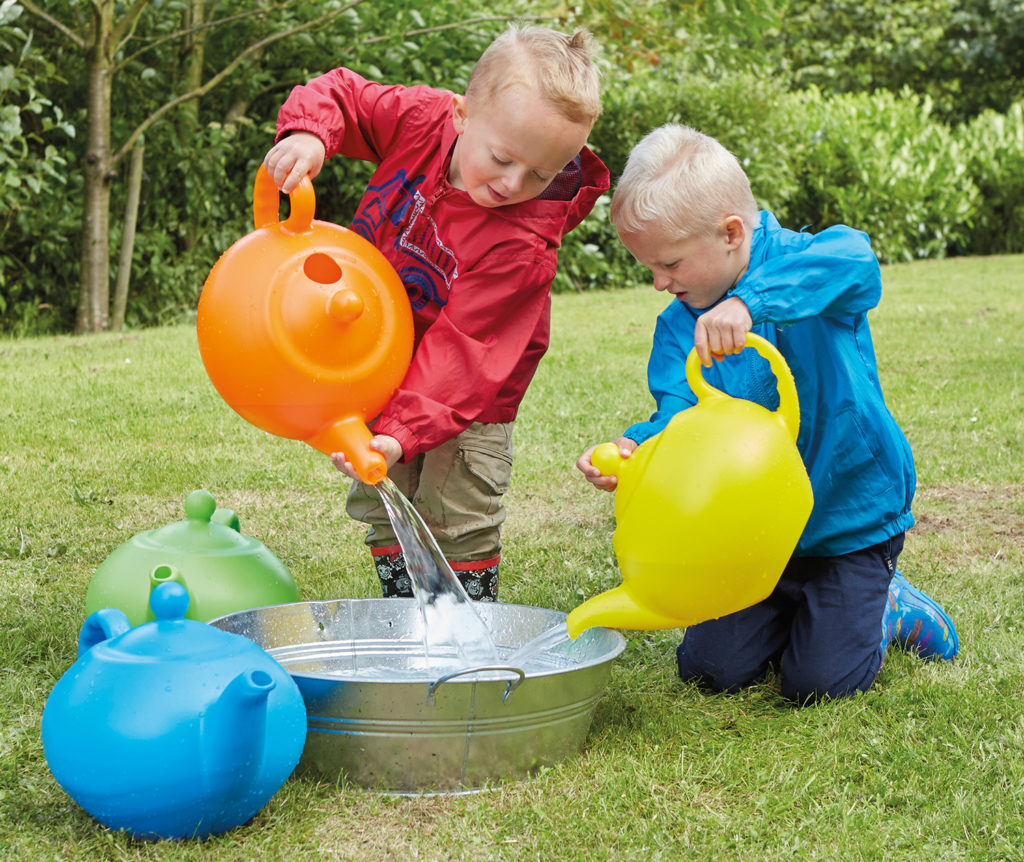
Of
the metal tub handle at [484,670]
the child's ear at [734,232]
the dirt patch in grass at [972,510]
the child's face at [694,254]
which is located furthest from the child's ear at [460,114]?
the dirt patch in grass at [972,510]

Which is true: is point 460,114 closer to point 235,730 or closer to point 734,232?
point 734,232

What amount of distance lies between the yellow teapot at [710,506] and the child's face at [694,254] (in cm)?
31

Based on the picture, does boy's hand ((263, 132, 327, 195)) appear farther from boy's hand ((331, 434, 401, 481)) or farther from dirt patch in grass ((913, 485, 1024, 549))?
dirt patch in grass ((913, 485, 1024, 549))

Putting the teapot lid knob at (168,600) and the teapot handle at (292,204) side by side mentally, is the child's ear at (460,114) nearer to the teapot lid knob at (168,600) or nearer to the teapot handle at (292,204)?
the teapot handle at (292,204)

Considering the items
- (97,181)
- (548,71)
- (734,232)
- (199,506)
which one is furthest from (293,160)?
(97,181)

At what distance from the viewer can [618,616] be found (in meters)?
2.01

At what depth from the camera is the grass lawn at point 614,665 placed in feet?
5.82

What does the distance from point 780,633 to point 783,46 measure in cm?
1876

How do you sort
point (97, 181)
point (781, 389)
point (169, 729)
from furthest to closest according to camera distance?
1. point (97, 181)
2. point (781, 389)
3. point (169, 729)

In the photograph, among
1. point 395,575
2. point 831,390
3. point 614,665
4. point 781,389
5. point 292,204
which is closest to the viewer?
point 781,389

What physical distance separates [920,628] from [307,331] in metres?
1.46

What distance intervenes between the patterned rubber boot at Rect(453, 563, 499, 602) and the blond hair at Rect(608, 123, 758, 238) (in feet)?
2.95

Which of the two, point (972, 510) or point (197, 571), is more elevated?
point (197, 571)

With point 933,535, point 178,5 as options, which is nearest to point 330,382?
point 933,535
